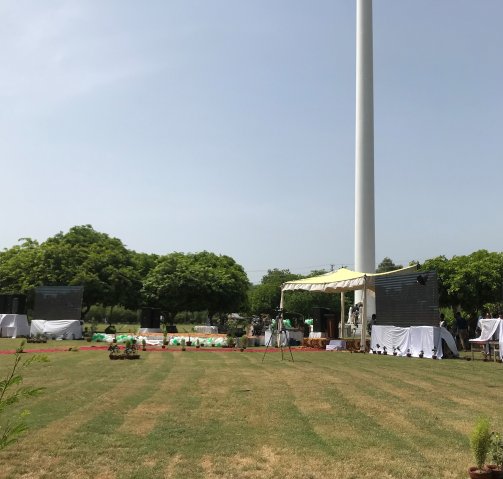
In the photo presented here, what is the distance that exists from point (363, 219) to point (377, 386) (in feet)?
122

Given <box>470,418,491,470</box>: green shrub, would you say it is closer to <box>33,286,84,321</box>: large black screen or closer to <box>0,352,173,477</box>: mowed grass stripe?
<box>0,352,173,477</box>: mowed grass stripe

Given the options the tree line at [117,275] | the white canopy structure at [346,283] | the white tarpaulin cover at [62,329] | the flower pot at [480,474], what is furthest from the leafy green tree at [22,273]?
the flower pot at [480,474]

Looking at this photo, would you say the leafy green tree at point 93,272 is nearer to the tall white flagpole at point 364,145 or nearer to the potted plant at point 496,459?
the tall white flagpole at point 364,145

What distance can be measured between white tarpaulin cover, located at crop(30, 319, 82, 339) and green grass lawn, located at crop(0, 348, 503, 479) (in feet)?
60.0

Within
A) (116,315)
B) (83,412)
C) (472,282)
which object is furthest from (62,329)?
(116,315)

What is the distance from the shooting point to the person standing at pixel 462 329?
2398 centimetres

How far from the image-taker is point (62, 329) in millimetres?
31281

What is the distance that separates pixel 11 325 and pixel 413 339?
23.5 m

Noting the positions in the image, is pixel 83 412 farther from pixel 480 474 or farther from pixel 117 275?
pixel 117 275

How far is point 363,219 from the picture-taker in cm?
4794

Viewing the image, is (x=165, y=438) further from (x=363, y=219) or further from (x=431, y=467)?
(x=363, y=219)

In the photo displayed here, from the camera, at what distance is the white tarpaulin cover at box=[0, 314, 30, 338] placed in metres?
33.2

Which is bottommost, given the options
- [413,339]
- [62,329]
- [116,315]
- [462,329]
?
[62,329]

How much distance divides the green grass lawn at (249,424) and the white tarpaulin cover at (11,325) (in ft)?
70.3
